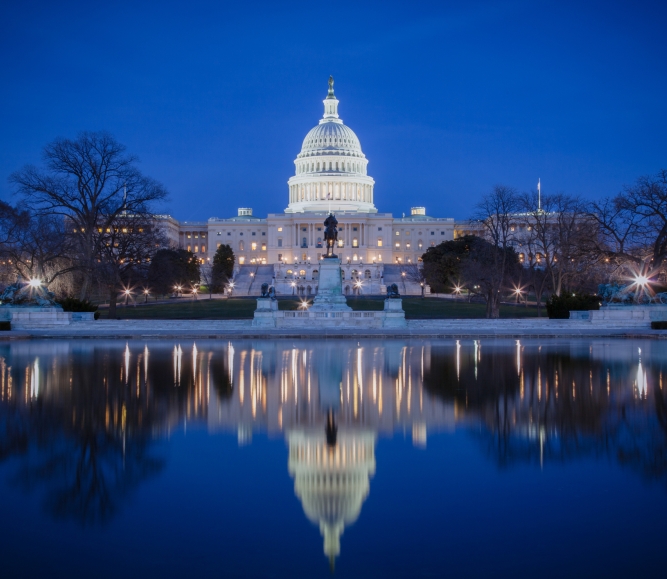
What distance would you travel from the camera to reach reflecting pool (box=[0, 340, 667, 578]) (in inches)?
276

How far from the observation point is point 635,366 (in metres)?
20.4

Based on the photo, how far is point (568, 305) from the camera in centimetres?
3894

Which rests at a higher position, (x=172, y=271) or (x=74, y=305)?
(x=172, y=271)

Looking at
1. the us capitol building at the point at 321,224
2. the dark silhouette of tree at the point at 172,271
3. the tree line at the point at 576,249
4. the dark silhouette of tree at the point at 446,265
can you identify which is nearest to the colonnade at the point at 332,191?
the us capitol building at the point at 321,224

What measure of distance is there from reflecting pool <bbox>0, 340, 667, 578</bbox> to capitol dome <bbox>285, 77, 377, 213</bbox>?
124168 millimetres

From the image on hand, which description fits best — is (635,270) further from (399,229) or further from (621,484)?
(399,229)

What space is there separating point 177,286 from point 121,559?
7616 centimetres

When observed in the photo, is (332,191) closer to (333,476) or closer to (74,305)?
(74,305)

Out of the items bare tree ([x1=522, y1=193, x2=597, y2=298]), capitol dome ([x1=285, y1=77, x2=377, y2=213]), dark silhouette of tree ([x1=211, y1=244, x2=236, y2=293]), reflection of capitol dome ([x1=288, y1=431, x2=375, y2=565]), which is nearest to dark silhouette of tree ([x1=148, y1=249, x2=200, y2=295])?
dark silhouette of tree ([x1=211, y1=244, x2=236, y2=293])

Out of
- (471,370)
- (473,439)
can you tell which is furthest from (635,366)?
(473,439)

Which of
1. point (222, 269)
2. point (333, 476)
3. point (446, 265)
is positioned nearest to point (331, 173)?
point (222, 269)

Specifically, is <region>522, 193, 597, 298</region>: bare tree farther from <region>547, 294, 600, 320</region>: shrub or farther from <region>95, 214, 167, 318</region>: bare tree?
<region>95, 214, 167, 318</region>: bare tree

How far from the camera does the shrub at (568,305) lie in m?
38.9

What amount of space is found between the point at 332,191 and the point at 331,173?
3359mm
